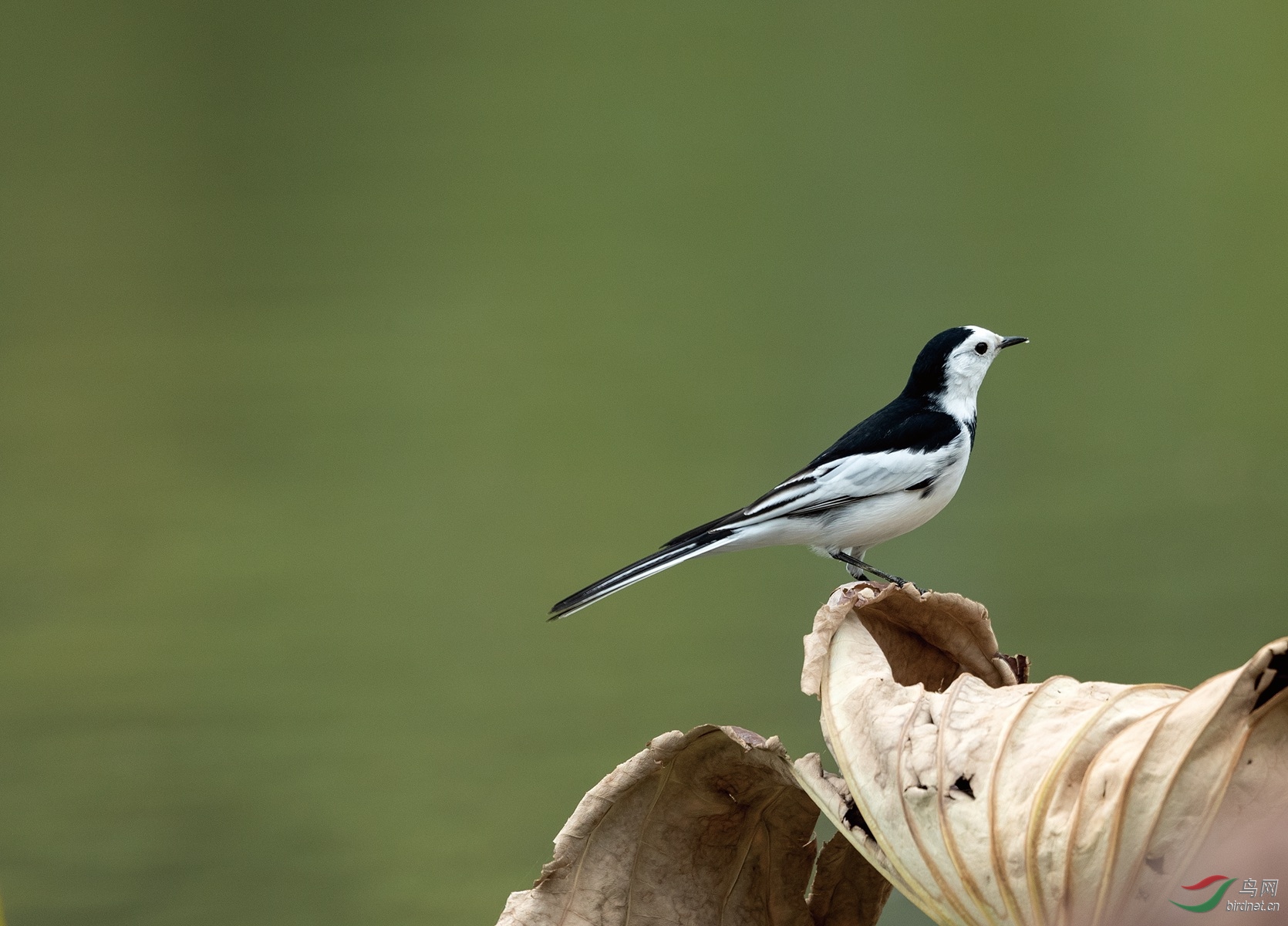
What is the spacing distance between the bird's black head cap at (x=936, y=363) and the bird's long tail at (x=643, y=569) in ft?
1.68

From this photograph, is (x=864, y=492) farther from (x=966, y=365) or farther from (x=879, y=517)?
(x=966, y=365)

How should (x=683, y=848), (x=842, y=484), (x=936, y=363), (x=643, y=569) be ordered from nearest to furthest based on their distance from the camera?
1. (x=683, y=848)
2. (x=643, y=569)
3. (x=842, y=484)
4. (x=936, y=363)

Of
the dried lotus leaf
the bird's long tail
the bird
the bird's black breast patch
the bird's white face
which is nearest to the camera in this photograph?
the dried lotus leaf

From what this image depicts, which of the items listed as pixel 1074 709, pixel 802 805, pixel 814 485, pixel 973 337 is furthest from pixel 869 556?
pixel 1074 709

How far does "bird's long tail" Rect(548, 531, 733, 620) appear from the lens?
1.37 m

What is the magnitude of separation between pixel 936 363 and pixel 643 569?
671 millimetres

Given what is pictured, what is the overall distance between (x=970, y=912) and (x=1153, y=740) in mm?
146

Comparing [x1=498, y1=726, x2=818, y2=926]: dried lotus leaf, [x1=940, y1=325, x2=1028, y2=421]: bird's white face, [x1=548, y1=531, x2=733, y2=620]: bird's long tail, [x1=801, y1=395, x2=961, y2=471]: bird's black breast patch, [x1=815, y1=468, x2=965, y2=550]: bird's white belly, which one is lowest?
[x1=498, y1=726, x2=818, y2=926]: dried lotus leaf

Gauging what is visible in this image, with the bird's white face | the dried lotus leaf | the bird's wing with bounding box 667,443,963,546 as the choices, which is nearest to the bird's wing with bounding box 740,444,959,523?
the bird's wing with bounding box 667,443,963,546

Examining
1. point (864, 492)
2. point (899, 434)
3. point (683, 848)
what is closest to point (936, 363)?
point (899, 434)

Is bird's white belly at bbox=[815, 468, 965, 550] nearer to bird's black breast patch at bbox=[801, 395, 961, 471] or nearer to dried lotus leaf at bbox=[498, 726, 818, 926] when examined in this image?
bird's black breast patch at bbox=[801, 395, 961, 471]

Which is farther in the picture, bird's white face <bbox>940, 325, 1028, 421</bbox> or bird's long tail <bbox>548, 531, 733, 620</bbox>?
bird's white face <bbox>940, 325, 1028, 421</bbox>

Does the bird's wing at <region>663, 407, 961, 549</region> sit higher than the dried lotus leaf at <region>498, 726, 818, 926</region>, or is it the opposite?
the bird's wing at <region>663, 407, 961, 549</region>

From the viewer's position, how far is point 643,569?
146 centimetres
